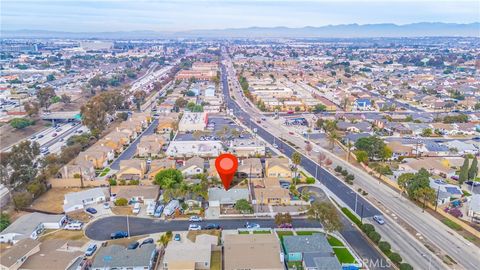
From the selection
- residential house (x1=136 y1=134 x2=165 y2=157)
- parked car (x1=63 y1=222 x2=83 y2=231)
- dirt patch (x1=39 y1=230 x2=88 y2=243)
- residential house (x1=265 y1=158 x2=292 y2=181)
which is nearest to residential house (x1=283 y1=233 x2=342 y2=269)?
residential house (x1=265 y1=158 x2=292 y2=181)

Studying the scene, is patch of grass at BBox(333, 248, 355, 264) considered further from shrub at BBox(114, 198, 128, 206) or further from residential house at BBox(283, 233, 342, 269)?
shrub at BBox(114, 198, 128, 206)

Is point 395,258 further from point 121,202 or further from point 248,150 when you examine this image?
point 248,150

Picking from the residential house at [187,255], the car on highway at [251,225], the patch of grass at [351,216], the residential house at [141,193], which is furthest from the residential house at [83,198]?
the patch of grass at [351,216]

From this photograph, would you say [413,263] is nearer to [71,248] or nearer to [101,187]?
[71,248]

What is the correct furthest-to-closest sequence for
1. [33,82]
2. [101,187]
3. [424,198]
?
[33,82], [101,187], [424,198]

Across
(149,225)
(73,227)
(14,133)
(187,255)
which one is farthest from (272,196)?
(14,133)

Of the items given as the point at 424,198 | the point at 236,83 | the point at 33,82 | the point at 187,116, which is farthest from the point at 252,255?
the point at 33,82

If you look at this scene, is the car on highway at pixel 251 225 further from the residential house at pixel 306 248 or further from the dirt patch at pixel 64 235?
the dirt patch at pixel 64 235
